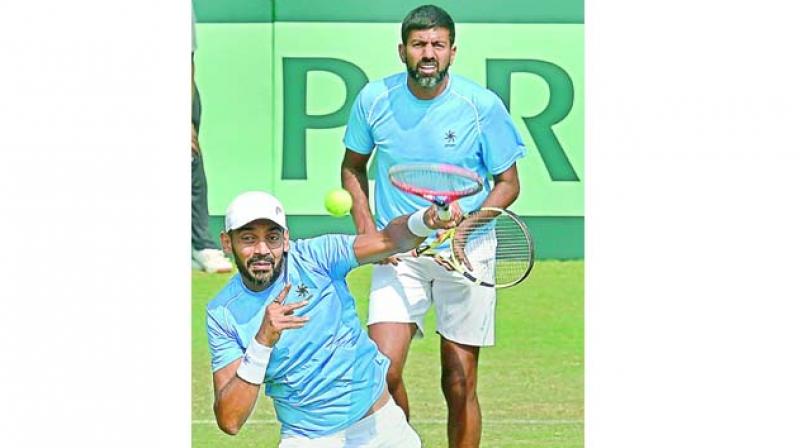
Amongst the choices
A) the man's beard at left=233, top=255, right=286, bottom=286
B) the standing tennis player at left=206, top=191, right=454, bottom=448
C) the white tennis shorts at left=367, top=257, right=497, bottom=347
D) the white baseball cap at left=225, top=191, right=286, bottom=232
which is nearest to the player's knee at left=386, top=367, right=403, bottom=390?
the white tennis shorts at left=367, top=257, right=497, bottom=347

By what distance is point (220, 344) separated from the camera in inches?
280

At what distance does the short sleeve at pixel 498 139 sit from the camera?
751cm

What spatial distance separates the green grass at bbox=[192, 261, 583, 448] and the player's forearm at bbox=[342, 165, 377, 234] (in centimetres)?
20

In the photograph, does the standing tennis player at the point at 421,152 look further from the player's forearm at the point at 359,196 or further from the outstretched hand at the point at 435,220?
the outstretched hand at the point at 435,220

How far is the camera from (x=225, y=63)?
765 centimetres

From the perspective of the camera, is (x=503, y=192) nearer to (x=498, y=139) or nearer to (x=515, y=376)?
(x=498, y=139)

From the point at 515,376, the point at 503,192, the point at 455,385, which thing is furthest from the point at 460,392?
the point at 503,192

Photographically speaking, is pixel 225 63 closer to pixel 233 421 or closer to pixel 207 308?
pixel 207 308

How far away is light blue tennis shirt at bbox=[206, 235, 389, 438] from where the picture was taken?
7.06 meters

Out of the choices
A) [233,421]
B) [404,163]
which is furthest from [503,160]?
[233,421]

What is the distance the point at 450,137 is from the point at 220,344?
1211 mm

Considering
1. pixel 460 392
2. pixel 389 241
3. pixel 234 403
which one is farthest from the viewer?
pixel 460 392

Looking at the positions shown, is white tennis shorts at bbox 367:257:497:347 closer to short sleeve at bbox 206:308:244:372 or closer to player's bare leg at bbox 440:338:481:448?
player's bare leg at bbox 440:338:481:448

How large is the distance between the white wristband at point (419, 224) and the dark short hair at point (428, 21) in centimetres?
98
